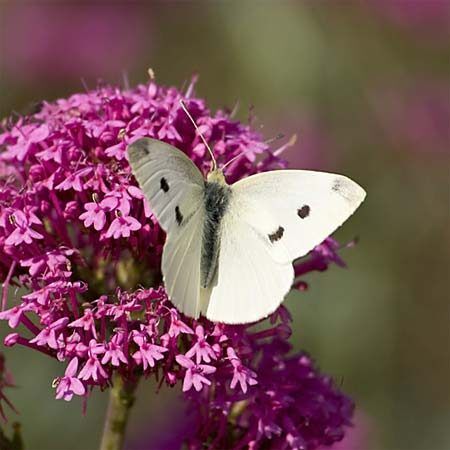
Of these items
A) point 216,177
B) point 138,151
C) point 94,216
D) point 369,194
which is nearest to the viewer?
point 138,151

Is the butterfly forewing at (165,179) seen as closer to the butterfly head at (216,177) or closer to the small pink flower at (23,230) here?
the butterfly head at (216,177)

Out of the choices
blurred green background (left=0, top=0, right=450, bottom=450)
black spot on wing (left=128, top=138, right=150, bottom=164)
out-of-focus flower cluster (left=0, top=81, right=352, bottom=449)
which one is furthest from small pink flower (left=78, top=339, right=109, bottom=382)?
blurred green background (left=0, top=0, right=450, bottom=450)

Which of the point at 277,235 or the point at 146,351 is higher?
the point at 277,235

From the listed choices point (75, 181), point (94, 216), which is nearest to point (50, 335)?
point (94, 216)

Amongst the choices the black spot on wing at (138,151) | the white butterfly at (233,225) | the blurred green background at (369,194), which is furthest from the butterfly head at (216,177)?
the blurred green background at (369,194)

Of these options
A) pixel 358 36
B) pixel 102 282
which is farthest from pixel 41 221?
pixel 358 36

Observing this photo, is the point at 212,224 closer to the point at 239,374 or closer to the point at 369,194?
the point at 239,374

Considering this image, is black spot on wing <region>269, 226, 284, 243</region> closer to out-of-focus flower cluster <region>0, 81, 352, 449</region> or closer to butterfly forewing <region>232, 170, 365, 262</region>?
butterfly forewing <region>232, 170, 365, 262</region>
